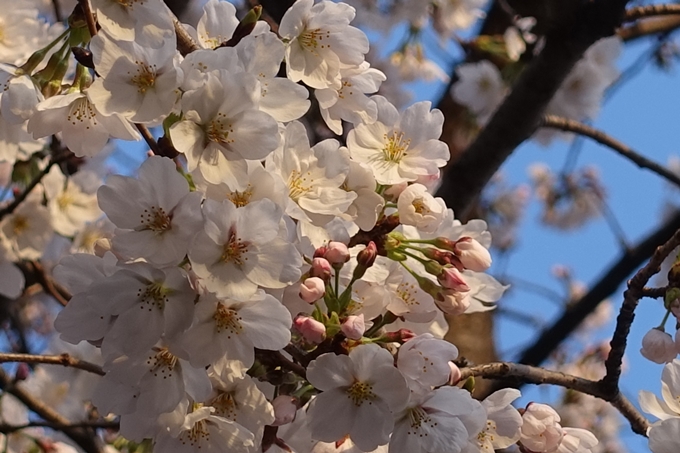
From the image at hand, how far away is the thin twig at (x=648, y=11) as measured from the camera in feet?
5.50

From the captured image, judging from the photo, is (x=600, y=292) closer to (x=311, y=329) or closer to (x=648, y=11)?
(x=648, y=11)

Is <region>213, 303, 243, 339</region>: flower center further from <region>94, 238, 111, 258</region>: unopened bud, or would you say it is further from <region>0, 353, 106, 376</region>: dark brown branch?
<region>0, 353, 106, 376</region>: dark brown branch

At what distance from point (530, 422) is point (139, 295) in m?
0.57

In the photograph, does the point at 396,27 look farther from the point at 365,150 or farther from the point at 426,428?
the point at 426,428

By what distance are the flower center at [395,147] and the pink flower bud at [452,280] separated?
19 centimetres

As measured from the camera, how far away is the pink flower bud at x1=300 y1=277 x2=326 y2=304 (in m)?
0.86

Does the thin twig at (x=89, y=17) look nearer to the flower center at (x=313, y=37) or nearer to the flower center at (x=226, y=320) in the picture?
the flower center at (x=313, y=37)


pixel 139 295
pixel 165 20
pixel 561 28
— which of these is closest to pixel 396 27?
pixel 561 28

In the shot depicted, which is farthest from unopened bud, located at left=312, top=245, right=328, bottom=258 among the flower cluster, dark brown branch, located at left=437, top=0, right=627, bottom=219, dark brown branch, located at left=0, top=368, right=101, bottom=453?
dark brown branch, located at left=0, top=368, right=101, bottom=453

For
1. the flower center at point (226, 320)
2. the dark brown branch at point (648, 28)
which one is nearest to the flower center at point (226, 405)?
the flower center at point (226, 320)

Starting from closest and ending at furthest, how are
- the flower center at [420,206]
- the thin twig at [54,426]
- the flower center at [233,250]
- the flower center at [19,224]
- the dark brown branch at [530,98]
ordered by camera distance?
the flower center at [233,250]
the flower center at [420,206]
the thin twig at [54,426]
the dark brown branch at [530,98]
the flower center at [19,224]

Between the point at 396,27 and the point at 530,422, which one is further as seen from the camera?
the point at 396,27

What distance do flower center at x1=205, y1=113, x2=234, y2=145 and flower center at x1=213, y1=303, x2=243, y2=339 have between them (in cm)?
20

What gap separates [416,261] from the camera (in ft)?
3.54
